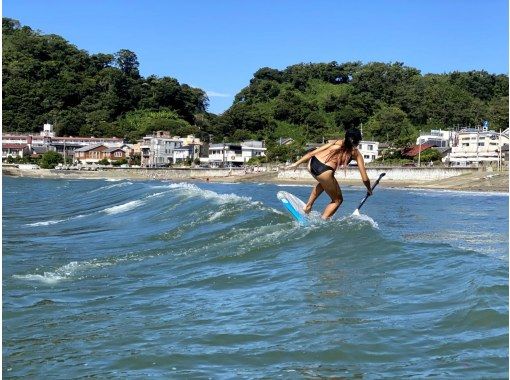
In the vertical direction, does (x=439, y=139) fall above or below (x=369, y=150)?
above

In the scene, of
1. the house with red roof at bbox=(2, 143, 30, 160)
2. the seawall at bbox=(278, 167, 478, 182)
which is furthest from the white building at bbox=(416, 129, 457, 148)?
the house with red roof at bbox=(2, 143, 30, 160)

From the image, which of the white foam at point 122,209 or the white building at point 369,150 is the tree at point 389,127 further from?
the white foam at point 122,209

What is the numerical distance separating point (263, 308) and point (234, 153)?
92.9 m

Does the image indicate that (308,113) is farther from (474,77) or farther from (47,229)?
(47,229)

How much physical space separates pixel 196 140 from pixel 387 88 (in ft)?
139

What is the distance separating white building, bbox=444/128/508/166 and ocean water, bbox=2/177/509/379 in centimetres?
7218

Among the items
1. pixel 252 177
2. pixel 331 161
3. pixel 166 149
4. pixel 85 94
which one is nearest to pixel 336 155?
pixel 331 161

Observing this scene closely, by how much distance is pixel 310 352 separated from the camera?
14.3ft

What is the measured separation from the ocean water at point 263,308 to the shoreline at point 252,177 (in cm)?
4256

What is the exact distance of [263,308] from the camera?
5.59 m

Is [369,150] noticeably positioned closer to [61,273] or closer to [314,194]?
[314,194]

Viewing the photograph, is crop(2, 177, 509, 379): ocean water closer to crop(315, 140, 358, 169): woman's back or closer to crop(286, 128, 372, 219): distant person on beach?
crop(286, 128, 372, 219): distant person on beach

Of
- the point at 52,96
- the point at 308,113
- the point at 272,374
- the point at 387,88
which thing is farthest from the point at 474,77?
the point at 272,374

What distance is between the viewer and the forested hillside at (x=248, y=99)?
115 m
